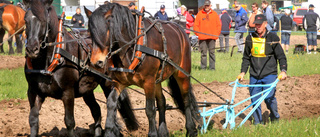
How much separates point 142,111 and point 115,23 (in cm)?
365

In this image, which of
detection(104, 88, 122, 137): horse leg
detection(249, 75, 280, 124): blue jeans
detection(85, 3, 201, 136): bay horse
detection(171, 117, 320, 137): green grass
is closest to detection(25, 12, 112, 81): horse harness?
detection(85, 3, 201, 136): bay horse

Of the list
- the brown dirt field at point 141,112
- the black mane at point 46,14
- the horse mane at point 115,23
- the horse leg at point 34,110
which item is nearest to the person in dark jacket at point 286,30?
the brown dirt field at point 141,112

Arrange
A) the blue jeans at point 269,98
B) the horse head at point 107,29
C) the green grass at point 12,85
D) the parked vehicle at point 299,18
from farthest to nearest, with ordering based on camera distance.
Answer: the parked vehicle at point 299,18 → the green grass at point 12,85 → the blue jeans at point 269,98 → the horse head at point 107,29

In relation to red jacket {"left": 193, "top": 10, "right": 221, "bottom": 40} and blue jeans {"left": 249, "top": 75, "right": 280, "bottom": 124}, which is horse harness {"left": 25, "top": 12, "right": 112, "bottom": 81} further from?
red jacket {"left": 193, "top": 10, "right": 221, "bottom": 40}

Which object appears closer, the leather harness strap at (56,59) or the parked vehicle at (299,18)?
the leather harness strap at (56,59)

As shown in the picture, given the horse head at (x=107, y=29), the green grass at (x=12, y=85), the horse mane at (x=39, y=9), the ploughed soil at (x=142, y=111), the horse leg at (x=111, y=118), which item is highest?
the horse mane at (x=39, y=9)

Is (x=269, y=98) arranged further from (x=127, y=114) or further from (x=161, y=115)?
(x=127, y=114)

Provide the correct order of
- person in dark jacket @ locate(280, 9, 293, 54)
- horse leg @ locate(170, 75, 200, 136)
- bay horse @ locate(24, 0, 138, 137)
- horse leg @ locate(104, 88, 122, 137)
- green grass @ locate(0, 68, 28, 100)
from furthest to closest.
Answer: person in dark jacket @ locate(280, 9, 293, 54), green grass @ locate(0, 68, 28, 100), horse leg @ locate(170, 75, 200, 136), horse leg @ locate(104, 88, 122, 137), bay horse @ locate(24, 0, 138, 137)

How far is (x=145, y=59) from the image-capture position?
5.76 meters

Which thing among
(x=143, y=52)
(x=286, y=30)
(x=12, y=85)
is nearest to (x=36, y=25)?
(x=143, y=52)

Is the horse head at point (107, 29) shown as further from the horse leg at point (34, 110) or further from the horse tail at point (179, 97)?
the horse tail at point (179, 97)

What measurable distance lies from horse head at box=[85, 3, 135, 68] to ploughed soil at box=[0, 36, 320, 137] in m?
1.93

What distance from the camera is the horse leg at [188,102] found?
6.77 meters

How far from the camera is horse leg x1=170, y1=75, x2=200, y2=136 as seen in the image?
266 inches
